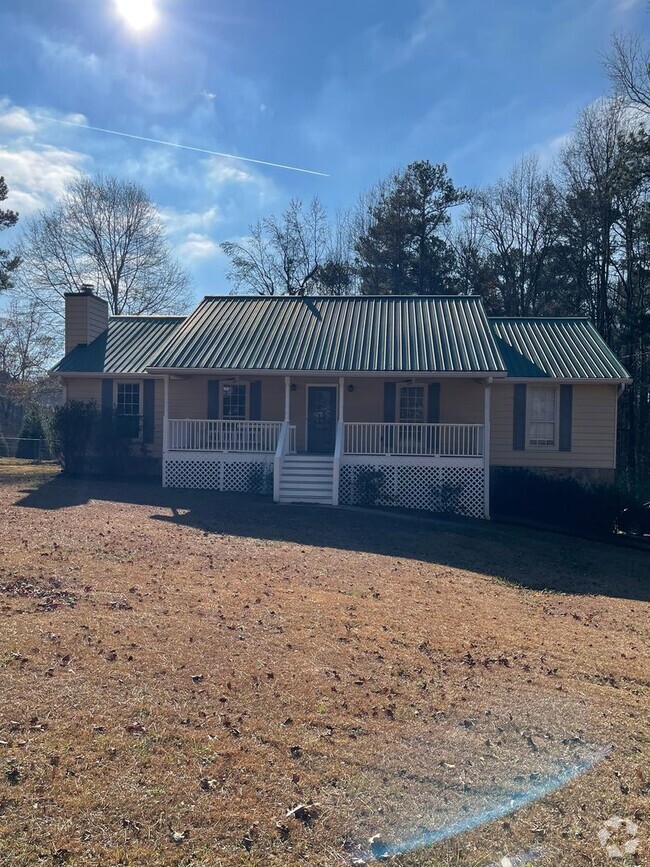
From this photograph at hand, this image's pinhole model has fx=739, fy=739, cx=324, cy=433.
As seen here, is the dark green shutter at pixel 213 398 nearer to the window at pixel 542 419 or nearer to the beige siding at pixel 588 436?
the beige siding at pixel 588 436

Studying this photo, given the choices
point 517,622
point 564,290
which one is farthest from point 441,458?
point 564,290

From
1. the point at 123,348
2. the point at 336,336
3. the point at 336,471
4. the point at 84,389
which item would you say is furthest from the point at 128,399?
the point at 336,471

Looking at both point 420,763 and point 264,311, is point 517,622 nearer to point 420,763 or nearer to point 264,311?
point 420,763

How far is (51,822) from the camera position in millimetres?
3617

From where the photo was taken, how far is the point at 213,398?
67.5 feet

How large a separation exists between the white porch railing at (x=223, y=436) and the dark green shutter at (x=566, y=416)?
7426 mm

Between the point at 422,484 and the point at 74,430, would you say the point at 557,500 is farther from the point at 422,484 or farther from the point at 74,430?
the point at 74,430

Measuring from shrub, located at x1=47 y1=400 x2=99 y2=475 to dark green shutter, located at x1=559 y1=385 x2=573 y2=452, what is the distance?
→ 1256cm

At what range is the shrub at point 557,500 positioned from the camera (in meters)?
17.2

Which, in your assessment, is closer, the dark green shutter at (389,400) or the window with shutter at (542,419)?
the window with shutter at (542,419)

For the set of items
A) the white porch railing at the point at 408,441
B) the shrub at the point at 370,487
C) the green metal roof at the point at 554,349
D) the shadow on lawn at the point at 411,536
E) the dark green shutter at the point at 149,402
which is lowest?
the shadow on lawn at the point at 411,536

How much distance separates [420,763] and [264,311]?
1782cm

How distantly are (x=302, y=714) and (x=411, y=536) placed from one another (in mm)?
9116

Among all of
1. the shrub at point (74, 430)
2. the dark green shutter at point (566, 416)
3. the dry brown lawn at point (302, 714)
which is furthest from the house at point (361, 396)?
the dry brown lawn at point (302, 714)
